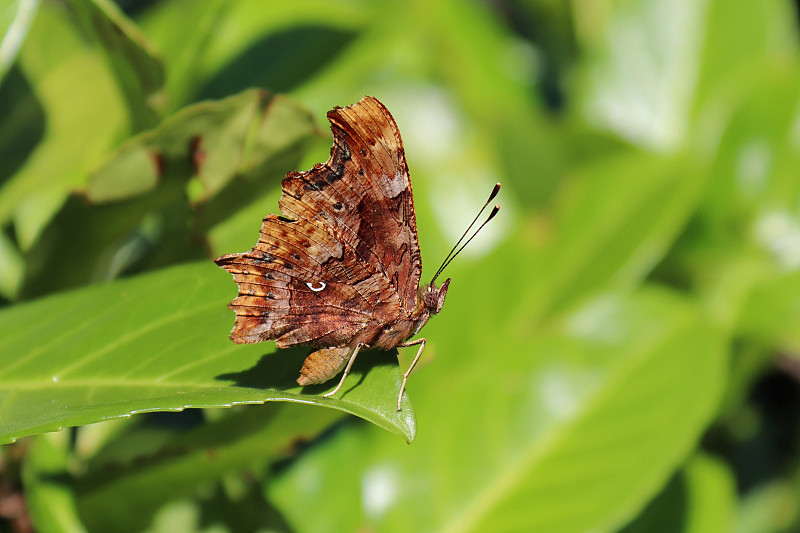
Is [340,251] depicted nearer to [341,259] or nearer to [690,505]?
[341,259]

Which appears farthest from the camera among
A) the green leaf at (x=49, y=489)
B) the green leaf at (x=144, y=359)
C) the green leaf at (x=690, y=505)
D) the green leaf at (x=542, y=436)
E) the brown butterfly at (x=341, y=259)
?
the green leaf at (x=690, y=505)

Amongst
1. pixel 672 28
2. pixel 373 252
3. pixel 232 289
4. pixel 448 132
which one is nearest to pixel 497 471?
pixel 373 252

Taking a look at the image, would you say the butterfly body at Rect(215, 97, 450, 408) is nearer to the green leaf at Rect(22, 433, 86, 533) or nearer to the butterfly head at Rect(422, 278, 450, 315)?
the butterfly head at Rect(422, 278, 450, 315)

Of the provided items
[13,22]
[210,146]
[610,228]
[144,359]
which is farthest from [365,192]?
[610,228]

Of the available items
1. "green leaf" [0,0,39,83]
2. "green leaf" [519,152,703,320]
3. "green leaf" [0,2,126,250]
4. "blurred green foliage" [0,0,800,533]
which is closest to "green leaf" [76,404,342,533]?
"blurred green foliage" [0,0,800,533]

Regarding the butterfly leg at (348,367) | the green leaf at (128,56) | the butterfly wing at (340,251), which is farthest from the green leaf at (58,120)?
the butterfly leg at (348,367)

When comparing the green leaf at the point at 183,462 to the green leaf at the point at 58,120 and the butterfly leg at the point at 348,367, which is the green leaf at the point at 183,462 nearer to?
the butterfly leg at the point at 348,367
